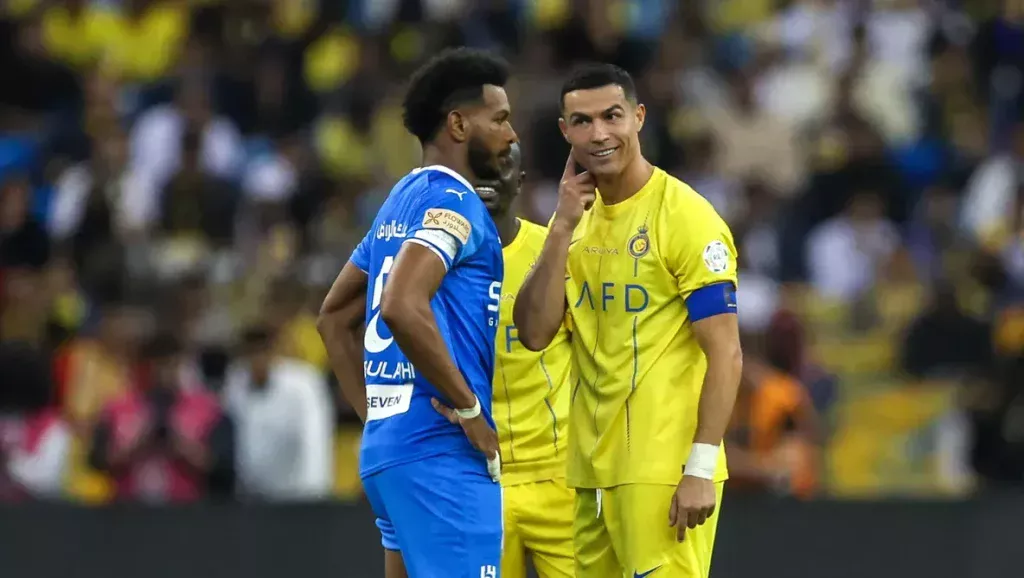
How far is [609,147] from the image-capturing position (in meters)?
6.22

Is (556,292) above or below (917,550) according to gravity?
above

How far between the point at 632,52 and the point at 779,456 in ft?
16.2

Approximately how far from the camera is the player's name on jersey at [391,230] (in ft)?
19.3

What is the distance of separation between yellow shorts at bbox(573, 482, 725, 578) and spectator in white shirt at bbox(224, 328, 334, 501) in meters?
4.49

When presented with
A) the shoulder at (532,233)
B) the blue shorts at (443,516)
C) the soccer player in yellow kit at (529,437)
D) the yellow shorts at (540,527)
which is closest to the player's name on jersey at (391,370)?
the blue shorts at (443,516)

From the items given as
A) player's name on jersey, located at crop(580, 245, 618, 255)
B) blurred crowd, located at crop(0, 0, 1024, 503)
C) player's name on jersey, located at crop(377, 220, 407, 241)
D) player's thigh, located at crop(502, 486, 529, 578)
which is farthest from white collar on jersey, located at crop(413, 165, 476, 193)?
blurred crowd, located at crop(0, 0, 1024, 503)

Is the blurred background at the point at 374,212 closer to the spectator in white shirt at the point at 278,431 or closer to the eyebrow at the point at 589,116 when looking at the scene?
the spectator in white shirt at the point at 278,431

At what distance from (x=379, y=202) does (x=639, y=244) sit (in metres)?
7.21

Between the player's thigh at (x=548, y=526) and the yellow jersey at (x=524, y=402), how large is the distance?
6 centimetres

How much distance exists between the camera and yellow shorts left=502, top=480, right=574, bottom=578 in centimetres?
707

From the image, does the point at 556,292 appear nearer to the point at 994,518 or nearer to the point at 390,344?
the point at 390,344

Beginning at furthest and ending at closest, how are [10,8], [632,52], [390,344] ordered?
[10,8]
[632,52]
[390,344]

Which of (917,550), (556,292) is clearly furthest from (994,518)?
(556,292)

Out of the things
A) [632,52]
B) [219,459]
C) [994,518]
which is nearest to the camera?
[994,518]
